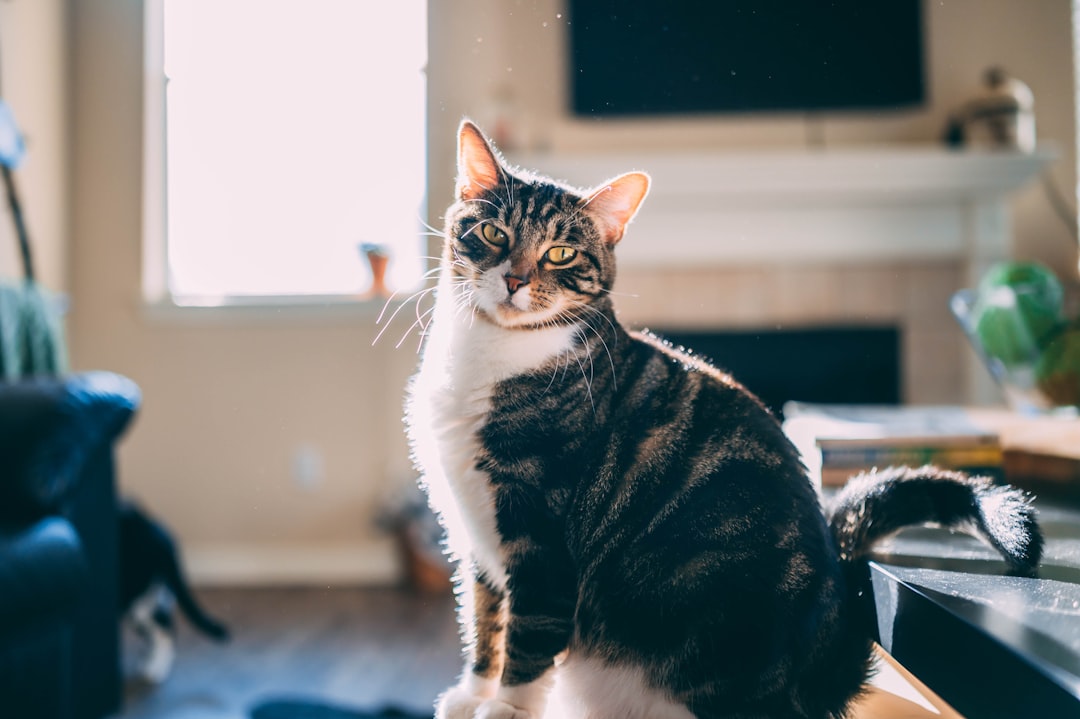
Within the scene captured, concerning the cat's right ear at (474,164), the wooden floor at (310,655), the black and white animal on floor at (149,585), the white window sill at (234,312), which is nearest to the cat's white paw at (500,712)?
the cat's right ear at (474,164)

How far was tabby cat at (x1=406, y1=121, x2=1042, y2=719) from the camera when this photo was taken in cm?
44

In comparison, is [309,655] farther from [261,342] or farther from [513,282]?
[513,282]

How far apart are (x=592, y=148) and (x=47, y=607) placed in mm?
2101

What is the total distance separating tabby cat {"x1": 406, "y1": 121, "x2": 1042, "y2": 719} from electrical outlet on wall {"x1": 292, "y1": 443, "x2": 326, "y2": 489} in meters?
2.18

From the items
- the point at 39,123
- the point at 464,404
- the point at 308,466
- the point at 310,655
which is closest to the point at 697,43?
the point at 464,404

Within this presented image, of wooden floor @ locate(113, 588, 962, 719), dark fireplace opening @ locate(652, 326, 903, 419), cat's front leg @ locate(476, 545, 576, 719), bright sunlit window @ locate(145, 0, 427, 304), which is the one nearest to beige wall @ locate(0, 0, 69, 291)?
bright sunlit window @ locate(145, 0, 427, 304)

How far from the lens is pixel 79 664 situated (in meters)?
1.36

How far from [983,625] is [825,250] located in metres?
2.32

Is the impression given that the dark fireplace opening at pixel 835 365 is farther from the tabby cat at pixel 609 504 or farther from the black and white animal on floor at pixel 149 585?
the tabby cat at pixel 609 504

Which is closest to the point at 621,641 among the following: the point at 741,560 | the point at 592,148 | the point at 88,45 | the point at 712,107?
the point at 741,560

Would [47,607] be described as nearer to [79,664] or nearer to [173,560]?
[79,664]

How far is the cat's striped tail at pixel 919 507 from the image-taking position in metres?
0.47

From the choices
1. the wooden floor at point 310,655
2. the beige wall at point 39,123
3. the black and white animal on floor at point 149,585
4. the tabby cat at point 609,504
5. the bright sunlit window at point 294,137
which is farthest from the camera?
the beige wall at point 39,123

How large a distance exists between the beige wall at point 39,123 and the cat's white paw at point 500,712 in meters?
2.54
